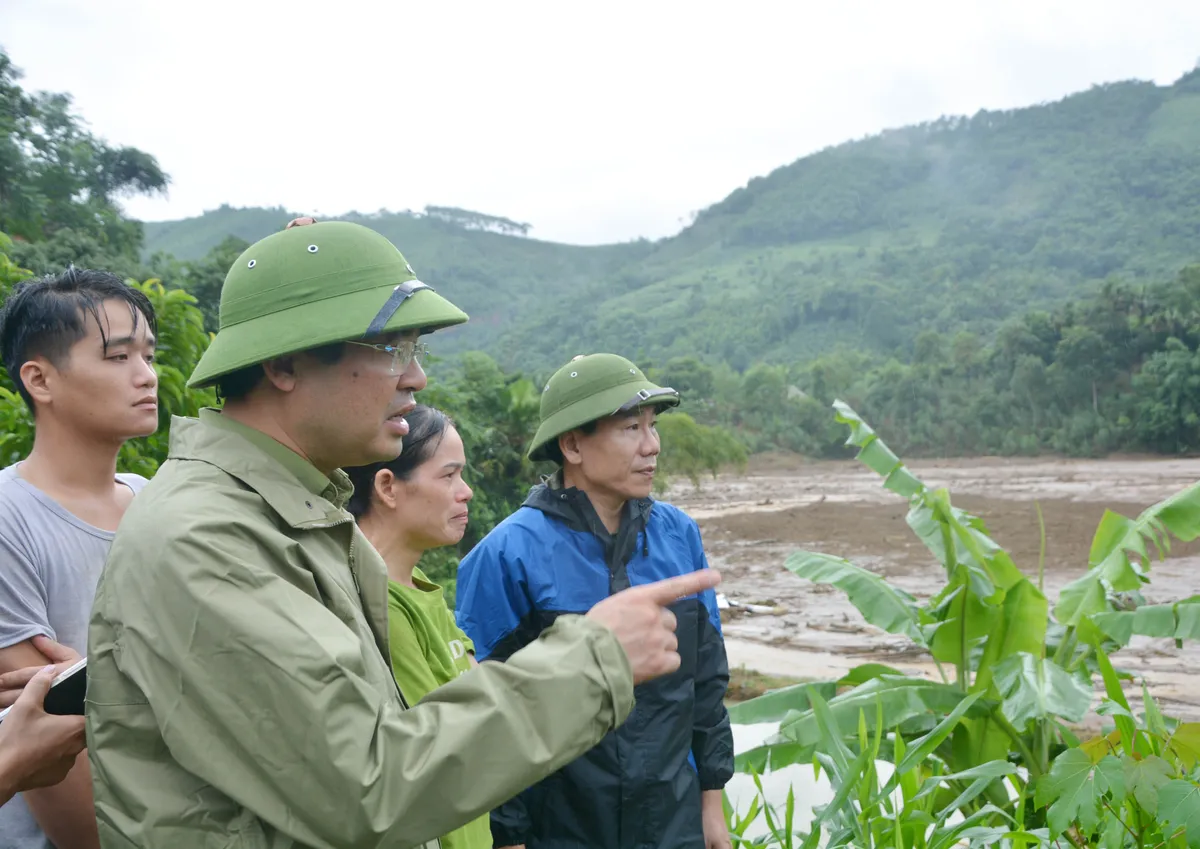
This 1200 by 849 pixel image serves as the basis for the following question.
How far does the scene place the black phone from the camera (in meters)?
1.53

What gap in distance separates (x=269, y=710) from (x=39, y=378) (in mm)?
1324

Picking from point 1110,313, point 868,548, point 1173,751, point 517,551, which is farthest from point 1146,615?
point 1110,313

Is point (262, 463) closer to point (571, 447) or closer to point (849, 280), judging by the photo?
point (571, 447)

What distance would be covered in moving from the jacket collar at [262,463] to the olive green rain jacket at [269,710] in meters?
0.06

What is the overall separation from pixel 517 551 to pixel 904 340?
69.3 metres

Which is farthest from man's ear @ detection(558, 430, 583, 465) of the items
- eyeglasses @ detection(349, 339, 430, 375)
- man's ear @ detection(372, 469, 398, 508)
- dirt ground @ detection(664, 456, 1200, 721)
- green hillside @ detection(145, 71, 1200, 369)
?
green hillside @ detection(145, 71, 1200, 369)

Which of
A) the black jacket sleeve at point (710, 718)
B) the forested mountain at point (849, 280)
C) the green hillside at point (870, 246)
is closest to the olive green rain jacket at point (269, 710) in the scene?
the black jacket sleeve at point (710, 718)

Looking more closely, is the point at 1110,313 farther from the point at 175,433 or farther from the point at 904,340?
the point at 904,340

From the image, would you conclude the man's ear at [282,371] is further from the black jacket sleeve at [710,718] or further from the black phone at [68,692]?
the black jacket sleeve at [710,718]

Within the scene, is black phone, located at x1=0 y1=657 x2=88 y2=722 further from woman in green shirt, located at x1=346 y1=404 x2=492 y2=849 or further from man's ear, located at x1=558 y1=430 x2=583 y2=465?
man's ear, located at x1=558 y1=430 x2=583 y2=465

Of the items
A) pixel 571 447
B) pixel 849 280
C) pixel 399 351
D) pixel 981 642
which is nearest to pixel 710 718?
pixel 571 447

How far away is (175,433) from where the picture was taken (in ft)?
5.04

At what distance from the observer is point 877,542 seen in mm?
19531

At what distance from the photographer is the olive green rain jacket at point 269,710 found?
1.18 meters
